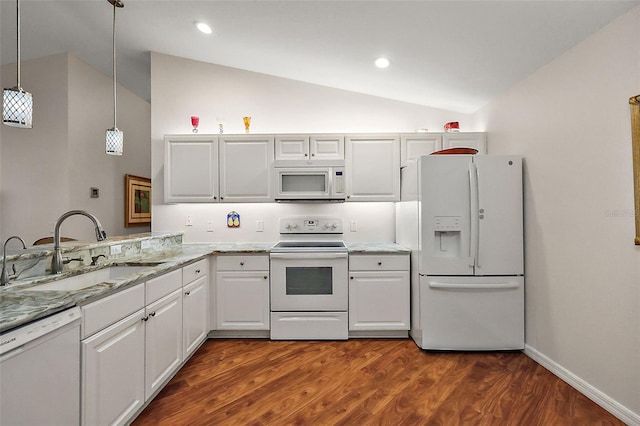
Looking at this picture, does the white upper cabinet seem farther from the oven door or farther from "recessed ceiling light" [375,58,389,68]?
the oven door

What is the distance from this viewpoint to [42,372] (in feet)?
3.44

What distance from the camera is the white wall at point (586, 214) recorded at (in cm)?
166

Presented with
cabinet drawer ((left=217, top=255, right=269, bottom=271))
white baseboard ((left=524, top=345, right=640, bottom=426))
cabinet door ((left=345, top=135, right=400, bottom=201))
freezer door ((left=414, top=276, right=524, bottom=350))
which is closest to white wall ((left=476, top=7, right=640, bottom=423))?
white baseboard ((left=524, top=345, right=640, bottom=426))

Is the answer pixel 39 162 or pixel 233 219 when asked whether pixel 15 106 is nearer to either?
pixel 233 219

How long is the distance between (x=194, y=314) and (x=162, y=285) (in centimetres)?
61

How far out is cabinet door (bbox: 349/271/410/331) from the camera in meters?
2.71

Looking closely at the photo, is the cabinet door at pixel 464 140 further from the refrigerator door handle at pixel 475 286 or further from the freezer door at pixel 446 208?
the refrigerator door handle at pixel 475 286

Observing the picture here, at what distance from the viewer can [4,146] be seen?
3262 millimetres

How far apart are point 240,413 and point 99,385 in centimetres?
80

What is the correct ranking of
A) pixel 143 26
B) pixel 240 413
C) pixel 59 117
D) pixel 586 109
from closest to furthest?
pixel 240 413
pixel 586 109
pixel 143 26
pixel 59 117

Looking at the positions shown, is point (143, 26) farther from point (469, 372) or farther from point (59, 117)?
point (469, 372)

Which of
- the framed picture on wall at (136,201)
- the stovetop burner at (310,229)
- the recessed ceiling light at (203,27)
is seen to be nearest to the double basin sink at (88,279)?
the stovetop burner at (310,229)

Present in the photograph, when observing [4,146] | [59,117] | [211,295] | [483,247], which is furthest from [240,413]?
[4,146]

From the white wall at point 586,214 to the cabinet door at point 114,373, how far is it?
283 cm
